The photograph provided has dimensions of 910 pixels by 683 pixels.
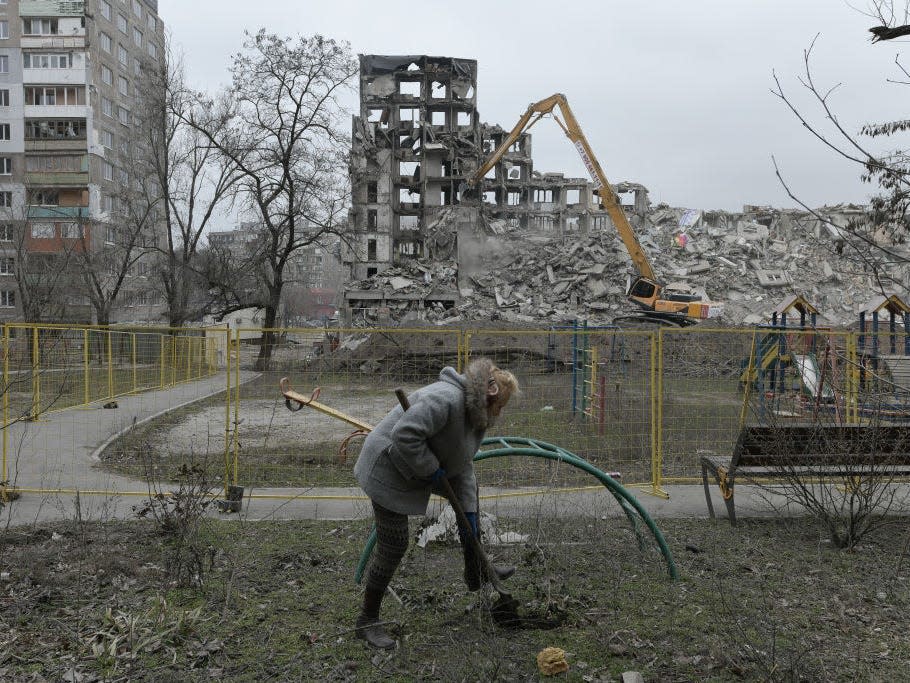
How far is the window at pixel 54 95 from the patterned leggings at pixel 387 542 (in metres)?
53.9

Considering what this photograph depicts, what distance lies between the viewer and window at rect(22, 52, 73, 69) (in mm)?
48750

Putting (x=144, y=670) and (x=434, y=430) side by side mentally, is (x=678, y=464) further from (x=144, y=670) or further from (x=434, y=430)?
(x=144, y=670)

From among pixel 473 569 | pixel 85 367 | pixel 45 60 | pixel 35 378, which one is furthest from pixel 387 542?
pixel 45 60

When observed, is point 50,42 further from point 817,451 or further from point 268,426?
point 817,451

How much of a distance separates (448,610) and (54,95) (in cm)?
5510

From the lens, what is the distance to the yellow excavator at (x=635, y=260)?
1094 inches

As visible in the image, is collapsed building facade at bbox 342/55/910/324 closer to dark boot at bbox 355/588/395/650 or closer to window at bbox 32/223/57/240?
window at bbox 32/223/57/240

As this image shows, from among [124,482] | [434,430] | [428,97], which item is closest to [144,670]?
[434,430]

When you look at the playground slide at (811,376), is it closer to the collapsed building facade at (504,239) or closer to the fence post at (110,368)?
the fence post at (110,368)

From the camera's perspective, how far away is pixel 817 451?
5.91m

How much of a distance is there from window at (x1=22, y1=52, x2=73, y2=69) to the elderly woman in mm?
54961

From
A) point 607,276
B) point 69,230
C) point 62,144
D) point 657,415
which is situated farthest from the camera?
point 62,144

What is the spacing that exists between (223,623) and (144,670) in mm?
578

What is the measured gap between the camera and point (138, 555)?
17.3ft
